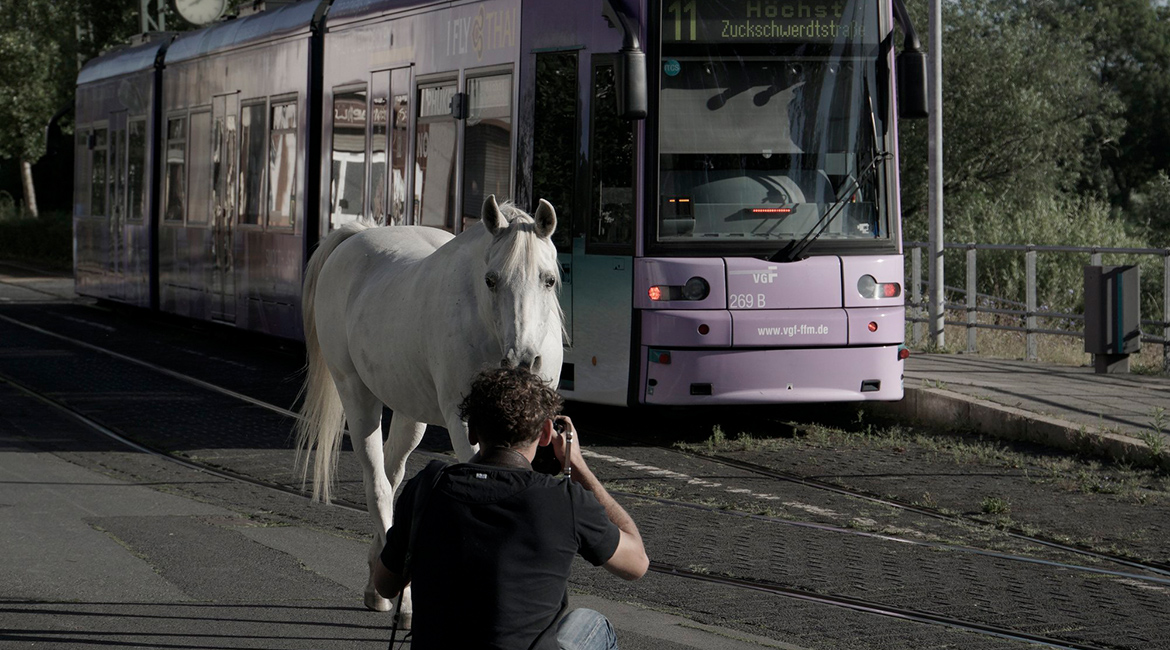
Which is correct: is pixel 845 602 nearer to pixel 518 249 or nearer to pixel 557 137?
pixel 518 249

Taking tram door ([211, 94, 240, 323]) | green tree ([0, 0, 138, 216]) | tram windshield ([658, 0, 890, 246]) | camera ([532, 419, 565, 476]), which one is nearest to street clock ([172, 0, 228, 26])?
tram door ([211, 94, 240, 323])

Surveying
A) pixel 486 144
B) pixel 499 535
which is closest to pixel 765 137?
pixel 486 144

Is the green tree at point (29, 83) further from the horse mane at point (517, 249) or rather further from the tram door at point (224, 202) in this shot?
the horse mane at point (517, 249)

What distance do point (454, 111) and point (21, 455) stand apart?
4.63 m

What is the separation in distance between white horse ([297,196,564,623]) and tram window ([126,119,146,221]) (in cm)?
1620

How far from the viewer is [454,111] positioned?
531 inches

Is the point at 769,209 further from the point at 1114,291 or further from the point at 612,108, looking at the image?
the point at 1114,291

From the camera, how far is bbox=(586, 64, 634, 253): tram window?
11594 mm

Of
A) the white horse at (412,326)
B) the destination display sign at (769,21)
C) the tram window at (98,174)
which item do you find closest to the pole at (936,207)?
the destination display sign at (769,21)

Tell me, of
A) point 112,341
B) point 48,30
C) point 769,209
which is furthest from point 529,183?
point 48,30

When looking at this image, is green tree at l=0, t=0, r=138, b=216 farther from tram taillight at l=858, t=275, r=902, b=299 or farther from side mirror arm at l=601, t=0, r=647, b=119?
tram taillight at l=858, t=275, r=902, b=299

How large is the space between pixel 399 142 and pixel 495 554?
36.4ft

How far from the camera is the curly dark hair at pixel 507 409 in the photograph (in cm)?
379

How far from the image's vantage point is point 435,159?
44.9ft
